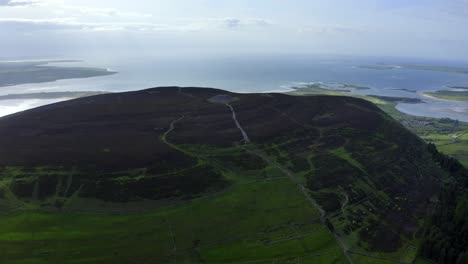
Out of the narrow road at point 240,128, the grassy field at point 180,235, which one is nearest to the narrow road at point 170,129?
the narrow road at point 240,128

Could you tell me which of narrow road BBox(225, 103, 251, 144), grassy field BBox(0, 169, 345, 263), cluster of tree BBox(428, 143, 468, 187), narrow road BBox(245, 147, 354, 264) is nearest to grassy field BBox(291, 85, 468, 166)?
cluster of tree BBox(428, 143, 468, 187)

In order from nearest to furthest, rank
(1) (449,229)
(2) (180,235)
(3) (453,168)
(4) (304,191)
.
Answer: (2) (180,235), (1) (449,229), (4) (304,191), (3) (453,168)

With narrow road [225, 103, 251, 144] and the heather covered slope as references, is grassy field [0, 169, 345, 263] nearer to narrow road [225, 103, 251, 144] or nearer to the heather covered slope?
the heather covered slope

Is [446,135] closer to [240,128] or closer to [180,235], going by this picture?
[240,128]

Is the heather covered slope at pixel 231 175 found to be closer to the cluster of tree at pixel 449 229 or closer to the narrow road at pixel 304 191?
the narrow road at pixel 304 191

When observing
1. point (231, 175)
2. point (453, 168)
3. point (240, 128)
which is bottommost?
point (453, 168)

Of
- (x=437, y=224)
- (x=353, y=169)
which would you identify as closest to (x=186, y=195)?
(x=353, y=169)

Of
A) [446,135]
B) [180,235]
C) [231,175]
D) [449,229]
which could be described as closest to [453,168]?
[449,229]
